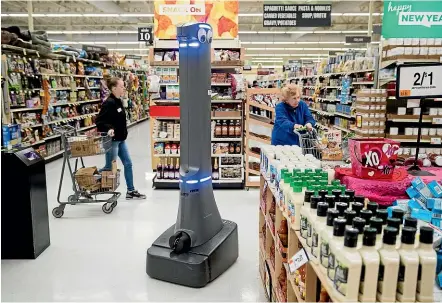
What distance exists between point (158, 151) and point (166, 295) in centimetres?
357

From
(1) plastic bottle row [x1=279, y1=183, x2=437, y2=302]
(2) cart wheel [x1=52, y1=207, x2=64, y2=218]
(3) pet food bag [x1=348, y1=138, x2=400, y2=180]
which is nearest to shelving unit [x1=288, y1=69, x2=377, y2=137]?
(3) pet food bag [x1=348, y1=138, x2=400, y2=180]

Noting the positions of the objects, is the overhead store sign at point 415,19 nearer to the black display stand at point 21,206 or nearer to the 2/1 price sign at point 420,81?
the 2/1 price sign at point 420,81

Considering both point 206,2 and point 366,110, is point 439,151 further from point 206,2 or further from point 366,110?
point 206,2

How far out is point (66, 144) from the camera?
16.7ft

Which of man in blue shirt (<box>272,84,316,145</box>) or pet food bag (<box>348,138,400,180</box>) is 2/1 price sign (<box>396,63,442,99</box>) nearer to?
pet food bag (<box>348,138,400,180</box>)

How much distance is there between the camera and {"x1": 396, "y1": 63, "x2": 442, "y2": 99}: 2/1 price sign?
3004mm

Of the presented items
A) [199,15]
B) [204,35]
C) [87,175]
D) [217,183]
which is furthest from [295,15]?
[204,35]

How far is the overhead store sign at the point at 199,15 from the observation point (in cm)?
680

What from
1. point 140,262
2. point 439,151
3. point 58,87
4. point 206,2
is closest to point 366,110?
point 439,151

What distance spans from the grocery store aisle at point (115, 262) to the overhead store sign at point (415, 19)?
3.19m

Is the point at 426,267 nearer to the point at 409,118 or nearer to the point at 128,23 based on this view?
the point at 409,118

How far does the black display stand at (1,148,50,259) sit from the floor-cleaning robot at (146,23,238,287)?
1.28 m

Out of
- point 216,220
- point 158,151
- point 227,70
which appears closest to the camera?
point 216,220

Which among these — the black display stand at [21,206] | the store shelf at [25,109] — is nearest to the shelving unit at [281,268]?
the black display stand at [21,206]
